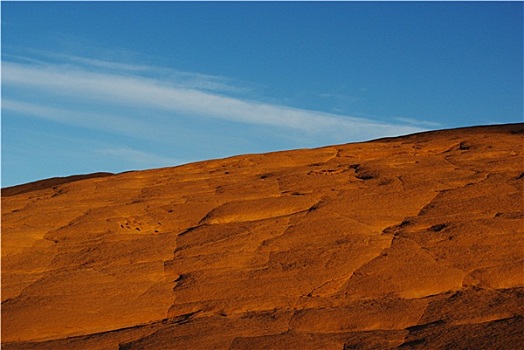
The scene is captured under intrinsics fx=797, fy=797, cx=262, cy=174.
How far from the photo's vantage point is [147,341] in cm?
859

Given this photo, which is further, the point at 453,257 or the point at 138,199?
the point at 138,199

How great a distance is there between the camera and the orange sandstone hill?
852 cm

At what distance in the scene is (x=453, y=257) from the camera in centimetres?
977

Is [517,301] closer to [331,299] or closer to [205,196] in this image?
[331,299]

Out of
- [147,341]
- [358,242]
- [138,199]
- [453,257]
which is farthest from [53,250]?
[453,257]

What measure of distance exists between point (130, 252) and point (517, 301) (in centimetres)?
534

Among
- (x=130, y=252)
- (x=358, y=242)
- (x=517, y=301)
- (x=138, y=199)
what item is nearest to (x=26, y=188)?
(x=138, y=199)

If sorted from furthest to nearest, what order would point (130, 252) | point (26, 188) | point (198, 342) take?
point (26, 188) < point (130, 252) < point (198, 342)

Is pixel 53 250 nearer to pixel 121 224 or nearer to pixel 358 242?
pixel 121 224

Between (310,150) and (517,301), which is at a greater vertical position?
(310,150)

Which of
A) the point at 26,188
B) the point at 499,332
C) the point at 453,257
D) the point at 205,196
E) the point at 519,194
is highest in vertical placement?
the point at 26,188

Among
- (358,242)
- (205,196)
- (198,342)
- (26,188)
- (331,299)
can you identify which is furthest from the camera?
(26,188)

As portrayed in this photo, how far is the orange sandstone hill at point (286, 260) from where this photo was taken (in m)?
8.52

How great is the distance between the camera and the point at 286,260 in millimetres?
10258
